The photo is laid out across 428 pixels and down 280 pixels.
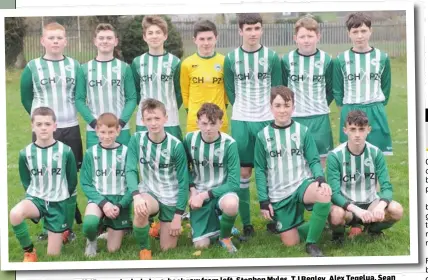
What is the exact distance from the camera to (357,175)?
18.9 ft

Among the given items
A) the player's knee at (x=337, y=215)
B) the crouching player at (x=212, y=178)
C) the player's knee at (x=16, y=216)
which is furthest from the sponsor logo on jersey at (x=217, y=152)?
the player's knee at (x=16, y=216)

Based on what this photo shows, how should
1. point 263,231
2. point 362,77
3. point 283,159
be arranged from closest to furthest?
point 283,159 → point 362,77 → point 263,231

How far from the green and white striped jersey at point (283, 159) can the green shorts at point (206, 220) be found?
38cm

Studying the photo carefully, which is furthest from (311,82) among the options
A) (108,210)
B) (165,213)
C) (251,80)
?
(108,210)

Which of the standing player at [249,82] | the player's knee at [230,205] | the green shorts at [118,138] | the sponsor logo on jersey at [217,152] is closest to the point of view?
the player's knee at [230,205]

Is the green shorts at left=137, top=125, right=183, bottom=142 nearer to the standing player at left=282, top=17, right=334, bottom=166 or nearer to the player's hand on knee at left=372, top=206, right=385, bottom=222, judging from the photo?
the standing player at left=282, top=17, right=334, bottom=166

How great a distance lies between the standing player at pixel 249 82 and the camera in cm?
572

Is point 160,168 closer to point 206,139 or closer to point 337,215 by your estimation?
point 206,139

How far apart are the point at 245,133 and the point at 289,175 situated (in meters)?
0.49

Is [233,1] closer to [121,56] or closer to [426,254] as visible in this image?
[121,56]

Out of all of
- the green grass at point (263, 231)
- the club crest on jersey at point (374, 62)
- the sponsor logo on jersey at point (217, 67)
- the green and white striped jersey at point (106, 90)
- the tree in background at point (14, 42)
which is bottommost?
the green grass at point (263, 231)

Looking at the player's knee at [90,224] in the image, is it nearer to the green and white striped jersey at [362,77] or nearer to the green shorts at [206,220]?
the green shorts at [206,220]

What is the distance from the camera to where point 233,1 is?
226 inches

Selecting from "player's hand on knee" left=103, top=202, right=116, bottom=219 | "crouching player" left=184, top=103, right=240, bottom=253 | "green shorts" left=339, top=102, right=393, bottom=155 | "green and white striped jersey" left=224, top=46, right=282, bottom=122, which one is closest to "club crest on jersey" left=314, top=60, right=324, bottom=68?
"green and white striped jersey" left=224, top=46, right=282, bottom=122
